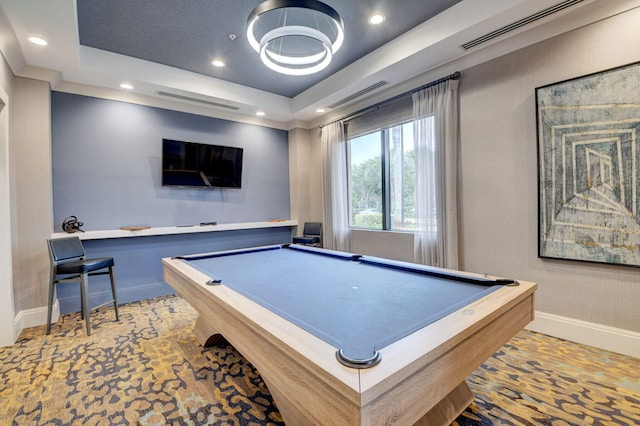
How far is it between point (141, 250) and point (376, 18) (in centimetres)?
401

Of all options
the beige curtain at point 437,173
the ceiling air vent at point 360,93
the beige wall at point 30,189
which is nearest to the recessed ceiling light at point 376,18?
the ceiling air vent at point 360,93

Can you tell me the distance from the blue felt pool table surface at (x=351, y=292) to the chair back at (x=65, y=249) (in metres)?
1.45

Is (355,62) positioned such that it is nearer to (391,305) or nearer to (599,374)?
(391,305)

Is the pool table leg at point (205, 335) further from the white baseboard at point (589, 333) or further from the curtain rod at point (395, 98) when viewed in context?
the curtain rod at point (395, 98)

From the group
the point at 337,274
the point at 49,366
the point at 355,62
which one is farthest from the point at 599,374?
the point at 49,366

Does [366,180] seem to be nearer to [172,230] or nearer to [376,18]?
[376,18]

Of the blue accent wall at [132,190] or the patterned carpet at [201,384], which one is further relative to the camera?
the blue accent wall at [132,190]

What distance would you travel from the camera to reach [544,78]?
261 cm

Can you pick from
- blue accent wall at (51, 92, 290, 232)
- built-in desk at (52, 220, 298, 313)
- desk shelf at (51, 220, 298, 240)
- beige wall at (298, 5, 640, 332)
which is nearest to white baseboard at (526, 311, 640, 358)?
beige wall at (298, 5, 640, 332)

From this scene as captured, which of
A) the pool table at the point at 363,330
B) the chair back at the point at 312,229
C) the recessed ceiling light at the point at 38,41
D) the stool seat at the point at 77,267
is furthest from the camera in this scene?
the chair back at the point at 312,229

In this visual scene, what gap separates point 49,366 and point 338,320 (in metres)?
2.53

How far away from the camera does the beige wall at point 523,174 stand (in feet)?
7.54

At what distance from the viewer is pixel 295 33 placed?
216cm

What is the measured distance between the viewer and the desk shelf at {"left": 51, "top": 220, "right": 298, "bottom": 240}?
11.4 ft
